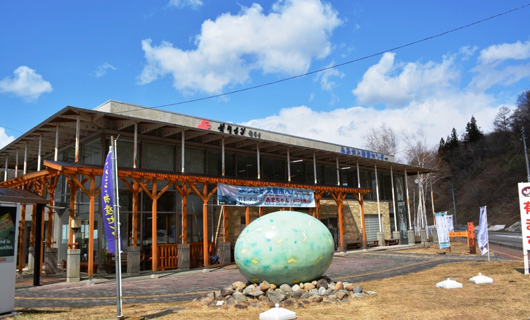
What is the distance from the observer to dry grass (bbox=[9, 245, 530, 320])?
7848 mm

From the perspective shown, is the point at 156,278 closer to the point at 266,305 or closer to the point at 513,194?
the point at 266,305

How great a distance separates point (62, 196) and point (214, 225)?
321 inches

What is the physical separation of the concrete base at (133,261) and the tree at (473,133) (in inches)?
3370

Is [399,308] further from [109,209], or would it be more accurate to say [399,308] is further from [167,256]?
[167,256]

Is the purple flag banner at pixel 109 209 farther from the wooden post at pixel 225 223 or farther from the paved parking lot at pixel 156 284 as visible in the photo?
the wooden post at pixel 225 223

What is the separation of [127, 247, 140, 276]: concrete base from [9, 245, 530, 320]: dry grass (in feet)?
23.4

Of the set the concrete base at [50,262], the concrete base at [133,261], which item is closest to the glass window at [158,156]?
the concrete base at [133,261]

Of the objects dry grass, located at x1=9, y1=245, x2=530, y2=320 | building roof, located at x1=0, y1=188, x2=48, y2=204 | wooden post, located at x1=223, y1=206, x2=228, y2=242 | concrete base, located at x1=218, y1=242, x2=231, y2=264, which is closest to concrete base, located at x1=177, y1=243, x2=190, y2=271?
concrete base, located at x1=218, y1=242, x2=231, y2=264

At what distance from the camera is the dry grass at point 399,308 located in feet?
25.7

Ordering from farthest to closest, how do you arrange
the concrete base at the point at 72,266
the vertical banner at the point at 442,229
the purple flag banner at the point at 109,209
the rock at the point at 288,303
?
the vertical banner at the point at 442,229 → the concrete base at the point at 72,266 → the rock at the point at 288,303 → the purple flag banner at the point at 109,209

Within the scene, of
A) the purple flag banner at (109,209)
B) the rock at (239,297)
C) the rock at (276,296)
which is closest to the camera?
the purple flag banner at (109,209)

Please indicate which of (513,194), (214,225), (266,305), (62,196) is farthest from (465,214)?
(266,305)

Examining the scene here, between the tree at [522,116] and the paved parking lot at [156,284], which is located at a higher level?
the tree at [522,116]

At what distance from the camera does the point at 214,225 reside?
2311 centimetres
